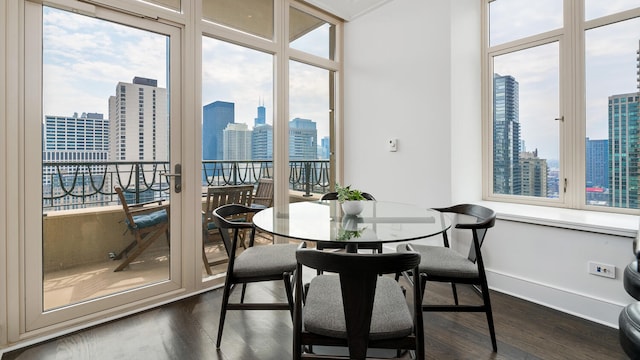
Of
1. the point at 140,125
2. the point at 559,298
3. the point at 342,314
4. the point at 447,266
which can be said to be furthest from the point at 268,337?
the point at 559,298

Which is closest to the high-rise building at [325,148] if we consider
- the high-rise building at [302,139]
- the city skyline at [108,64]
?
the high-rise building at [302,139]

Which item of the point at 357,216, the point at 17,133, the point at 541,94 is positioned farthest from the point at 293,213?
the point at 541,94

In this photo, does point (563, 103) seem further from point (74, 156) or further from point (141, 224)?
point (74, 156)

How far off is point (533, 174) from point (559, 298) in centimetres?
109

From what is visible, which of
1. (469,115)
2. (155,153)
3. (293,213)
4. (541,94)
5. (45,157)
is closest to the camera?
(45,157)

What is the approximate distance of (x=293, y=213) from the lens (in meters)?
2.26

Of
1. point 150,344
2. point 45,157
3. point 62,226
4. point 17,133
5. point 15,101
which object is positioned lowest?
point 150,344

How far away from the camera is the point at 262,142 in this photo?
123 inches

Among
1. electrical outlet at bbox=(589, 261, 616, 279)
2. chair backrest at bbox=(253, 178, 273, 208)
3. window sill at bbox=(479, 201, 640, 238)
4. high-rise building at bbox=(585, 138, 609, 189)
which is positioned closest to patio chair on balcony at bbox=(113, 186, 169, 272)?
chair backrest at bbox=(253, 178, 273, 208)

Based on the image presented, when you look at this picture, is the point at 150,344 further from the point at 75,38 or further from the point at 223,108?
the point at 75,38

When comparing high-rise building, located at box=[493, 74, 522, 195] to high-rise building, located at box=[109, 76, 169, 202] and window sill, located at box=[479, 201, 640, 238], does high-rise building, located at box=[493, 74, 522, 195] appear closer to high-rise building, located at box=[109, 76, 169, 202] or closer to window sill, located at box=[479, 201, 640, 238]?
window sill, located at box=[479, 201, 640, 238]

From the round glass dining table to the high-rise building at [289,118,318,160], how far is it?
1080mm

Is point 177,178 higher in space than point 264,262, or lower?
higher

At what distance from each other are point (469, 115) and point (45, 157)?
3.43 metres
